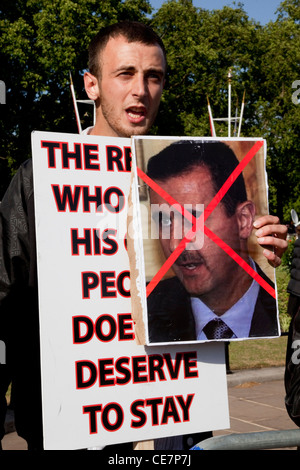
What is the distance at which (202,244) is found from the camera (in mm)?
1933

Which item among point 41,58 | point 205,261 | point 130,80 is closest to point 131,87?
point 130,80

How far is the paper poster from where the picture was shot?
6.21ft

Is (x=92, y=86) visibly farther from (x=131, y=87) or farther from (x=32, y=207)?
(x=32, y=207)

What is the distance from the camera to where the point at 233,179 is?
2.00 meters

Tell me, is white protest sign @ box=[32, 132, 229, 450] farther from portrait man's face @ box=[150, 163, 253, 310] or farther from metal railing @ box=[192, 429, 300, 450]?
metal railing @ box=[192, 429, 300, 450]

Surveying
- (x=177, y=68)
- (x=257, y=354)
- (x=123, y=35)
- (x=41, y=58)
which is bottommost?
(x=257, y=354)

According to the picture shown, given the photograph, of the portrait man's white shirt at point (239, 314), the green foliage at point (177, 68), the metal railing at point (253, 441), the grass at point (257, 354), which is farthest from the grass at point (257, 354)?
the green foliage at point (177, 68)

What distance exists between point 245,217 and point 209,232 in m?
0.13

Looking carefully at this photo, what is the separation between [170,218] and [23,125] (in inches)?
960

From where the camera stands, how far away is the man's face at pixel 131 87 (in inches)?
82.4

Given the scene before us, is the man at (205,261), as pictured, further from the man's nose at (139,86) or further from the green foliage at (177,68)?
the green foliage at (177,68)
